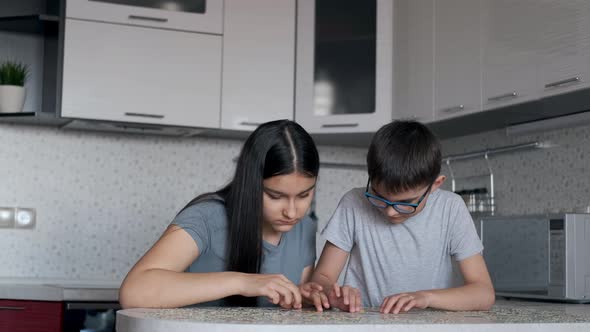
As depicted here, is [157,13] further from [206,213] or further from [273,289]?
[273,289]

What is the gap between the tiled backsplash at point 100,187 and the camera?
3102mm

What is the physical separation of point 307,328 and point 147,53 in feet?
7.14

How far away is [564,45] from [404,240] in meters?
0.86

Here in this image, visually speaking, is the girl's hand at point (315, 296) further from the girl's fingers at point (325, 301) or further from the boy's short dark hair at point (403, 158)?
the boy's short dark hair at point (403, 158)

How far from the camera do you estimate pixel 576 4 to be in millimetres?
2158

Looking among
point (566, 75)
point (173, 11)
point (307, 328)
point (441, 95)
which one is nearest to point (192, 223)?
point (307, 328)

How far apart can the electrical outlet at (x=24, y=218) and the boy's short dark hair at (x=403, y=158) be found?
6.46 ft

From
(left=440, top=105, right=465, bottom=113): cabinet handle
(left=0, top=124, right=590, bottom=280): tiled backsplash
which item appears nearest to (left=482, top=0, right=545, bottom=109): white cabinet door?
(left=440, top=105, right=465, bottom=113): cabinet handle

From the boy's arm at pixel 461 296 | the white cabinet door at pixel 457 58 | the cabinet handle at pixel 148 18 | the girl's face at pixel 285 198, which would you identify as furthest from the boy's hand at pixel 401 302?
the cabinet handle at pixel 148 18

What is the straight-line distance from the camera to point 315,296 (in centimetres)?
135

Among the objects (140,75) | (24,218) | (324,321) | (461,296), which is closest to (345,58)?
(140,75)

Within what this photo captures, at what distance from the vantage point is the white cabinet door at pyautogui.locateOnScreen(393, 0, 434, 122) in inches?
114

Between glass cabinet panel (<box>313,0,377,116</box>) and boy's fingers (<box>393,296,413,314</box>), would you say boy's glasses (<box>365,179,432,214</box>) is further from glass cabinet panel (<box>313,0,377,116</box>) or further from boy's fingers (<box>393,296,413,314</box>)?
glass cabinet panel (<box>313,0,377,116</box>)

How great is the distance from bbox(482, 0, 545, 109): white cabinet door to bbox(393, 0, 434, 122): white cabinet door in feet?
1.12
